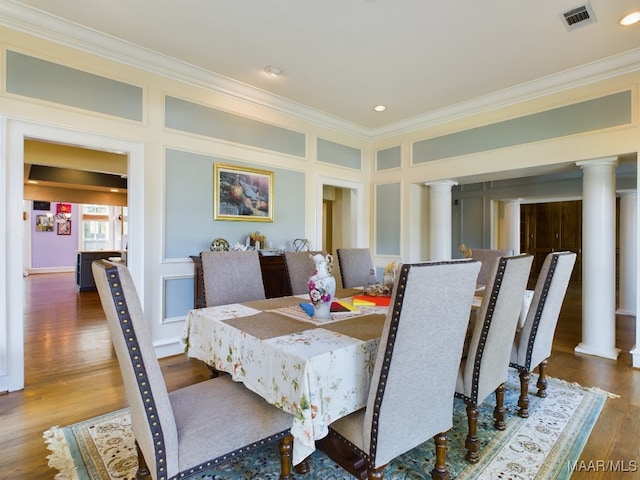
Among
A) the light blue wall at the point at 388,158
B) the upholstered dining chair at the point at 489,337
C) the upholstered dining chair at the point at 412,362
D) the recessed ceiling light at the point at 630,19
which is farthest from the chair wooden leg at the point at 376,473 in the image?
the light blue wall at the point at 388,158

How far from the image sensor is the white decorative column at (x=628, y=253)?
5184 mm

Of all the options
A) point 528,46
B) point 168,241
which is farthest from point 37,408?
point 528,46

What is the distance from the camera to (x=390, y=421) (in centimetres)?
132

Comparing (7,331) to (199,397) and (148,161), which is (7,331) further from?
(199,397)

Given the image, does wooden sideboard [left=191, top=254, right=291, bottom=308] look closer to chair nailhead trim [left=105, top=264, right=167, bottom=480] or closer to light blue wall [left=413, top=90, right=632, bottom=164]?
chair nailhead trim [left=105, top=264, right=167, bottom=480]

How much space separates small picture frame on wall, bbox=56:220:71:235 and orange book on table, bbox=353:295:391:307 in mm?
12414

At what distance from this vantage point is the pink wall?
1077cm

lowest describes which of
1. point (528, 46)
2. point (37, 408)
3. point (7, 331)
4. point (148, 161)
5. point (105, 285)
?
point (37, 408)

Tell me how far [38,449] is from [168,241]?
1.94 metres

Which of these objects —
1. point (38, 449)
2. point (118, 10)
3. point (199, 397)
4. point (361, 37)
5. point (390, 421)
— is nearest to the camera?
point (390, 421)

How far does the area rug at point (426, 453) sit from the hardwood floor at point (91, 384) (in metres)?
0.08

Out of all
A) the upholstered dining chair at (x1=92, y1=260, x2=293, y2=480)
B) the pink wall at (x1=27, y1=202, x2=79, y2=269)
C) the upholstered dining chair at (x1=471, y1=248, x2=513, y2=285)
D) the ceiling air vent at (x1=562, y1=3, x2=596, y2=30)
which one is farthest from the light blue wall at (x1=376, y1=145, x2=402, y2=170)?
the pink wall at (x1=27, y1=202, x2=79, y2=269)

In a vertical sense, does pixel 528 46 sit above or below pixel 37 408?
above

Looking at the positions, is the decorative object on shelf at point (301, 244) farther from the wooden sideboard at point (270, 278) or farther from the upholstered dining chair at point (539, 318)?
the upholstered dining chair at point (539, 318)
